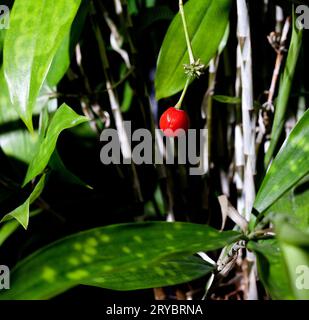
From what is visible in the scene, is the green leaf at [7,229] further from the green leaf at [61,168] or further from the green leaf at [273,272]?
the green leaf at [273,272]

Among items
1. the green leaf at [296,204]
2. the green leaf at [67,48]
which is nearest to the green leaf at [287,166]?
the green leaf at [296,204]

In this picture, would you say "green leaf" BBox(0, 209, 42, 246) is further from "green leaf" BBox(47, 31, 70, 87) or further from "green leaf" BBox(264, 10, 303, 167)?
"green leaf" BBox(264, 10, 303, 167)

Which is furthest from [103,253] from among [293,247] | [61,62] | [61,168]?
[61,62]

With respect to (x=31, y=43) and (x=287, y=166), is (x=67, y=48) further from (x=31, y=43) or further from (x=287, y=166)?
(x=287, y=166)

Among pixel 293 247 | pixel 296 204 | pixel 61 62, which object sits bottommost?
pixel 293 247

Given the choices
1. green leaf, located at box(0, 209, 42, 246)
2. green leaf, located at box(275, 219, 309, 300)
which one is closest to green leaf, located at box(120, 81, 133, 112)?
green leaf, located at box(0, 209, 42, 246)
